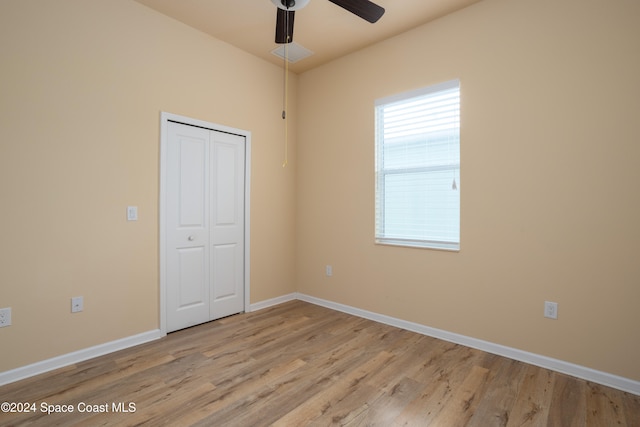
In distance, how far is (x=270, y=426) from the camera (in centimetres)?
175

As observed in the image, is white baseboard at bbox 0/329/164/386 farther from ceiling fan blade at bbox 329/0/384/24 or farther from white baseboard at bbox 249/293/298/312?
ceiling fan blade at bbox 329/0/384/24

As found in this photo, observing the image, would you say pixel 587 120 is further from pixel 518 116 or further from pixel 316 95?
pixel 316 95

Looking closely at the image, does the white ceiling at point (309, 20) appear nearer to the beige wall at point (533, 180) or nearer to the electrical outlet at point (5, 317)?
the beige wall at point (533, 180)

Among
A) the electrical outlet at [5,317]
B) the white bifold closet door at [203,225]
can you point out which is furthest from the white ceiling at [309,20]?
the electrical outlet at [5,317]

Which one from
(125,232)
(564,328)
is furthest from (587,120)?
(125,232)

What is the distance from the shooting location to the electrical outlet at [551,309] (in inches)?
93.7

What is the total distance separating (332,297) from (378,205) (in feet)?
4.18

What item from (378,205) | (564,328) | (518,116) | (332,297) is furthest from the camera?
(332,297)

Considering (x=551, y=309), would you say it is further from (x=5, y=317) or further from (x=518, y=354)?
(x=5, y=317)

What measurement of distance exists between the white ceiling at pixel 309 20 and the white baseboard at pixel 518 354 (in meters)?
2.90

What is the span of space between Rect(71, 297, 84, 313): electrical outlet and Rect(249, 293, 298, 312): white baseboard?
165 cm

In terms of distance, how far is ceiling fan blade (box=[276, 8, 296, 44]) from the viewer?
224cm

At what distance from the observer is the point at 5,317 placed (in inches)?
86.1

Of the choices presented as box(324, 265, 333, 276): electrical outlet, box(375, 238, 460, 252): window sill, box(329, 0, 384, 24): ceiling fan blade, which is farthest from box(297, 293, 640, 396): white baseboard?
box(329, 0, 384, 24): ceiling fan blade
